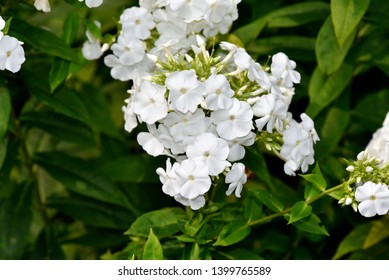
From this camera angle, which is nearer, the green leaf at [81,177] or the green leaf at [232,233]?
the green leaf at [232,233]

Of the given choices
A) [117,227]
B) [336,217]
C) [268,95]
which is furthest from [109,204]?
[268,95]

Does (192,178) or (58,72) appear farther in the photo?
(58,72)

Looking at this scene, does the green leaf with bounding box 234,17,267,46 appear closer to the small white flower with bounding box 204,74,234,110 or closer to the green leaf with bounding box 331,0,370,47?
the green leaf with bounding box 331,0,370,47

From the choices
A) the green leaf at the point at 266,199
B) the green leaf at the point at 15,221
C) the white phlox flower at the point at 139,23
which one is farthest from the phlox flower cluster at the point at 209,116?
the green leaf at the point at 15,221

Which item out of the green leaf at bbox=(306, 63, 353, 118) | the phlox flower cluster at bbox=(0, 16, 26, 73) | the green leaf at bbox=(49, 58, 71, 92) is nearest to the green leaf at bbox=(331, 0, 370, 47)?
the green leaf at bbox=(306, 63, 353, 118)

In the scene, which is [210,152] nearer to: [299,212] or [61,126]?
[299,212]

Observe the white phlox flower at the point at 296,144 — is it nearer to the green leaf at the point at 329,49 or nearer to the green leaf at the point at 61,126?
the green leaf at the point at 329,49

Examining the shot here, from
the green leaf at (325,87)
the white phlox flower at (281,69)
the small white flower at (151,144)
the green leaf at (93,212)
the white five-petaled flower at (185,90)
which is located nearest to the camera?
the white five-petaled flower at (185,90)

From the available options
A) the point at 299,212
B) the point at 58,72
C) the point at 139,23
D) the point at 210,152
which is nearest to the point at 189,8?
the point at 139,23
